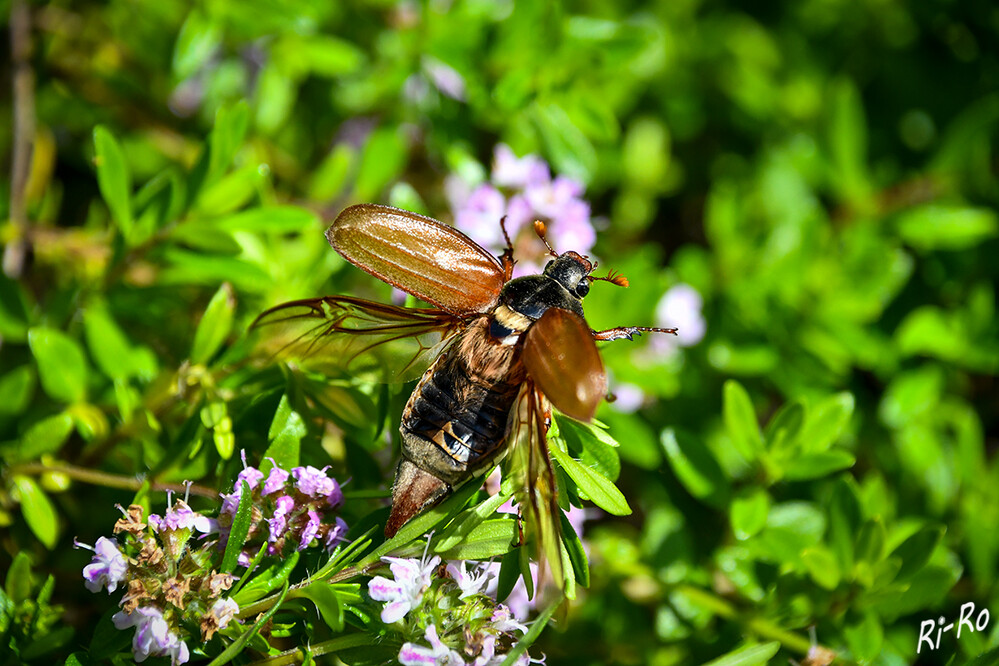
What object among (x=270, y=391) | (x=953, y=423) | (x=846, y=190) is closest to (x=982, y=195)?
(x=846, y=190)

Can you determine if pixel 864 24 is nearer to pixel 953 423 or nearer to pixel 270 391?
pixel 953 423

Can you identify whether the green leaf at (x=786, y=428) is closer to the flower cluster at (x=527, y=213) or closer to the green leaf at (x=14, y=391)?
the flower cluster at (x=527, y=213)

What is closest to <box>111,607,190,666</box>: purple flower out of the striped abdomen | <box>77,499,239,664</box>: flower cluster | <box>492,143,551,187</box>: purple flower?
<box>77,499,239,664</box>: flower cluster

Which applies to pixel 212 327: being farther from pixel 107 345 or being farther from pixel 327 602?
pixel 327 602

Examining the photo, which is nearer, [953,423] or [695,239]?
[953,423]

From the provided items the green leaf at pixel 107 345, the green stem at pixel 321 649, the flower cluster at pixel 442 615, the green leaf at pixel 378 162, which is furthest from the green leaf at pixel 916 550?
the green leaf at pixel 107 345

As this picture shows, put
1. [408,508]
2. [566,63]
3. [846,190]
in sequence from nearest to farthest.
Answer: [408,508]
[566,63]
[846,190]

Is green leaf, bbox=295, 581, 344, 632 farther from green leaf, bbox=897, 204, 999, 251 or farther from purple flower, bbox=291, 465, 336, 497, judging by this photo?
green leaf, bbox=897, 204, 999, 251
